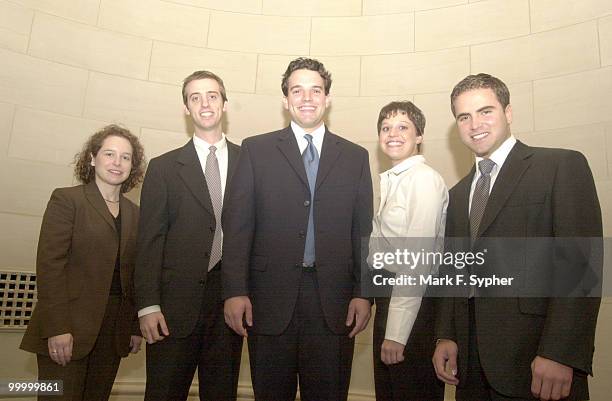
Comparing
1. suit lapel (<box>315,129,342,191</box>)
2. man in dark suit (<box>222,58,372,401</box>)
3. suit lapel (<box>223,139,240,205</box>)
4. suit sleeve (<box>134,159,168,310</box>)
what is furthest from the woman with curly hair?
suit lapel (<box>315,129,342,191</box>)

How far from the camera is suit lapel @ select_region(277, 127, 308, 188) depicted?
1984mm

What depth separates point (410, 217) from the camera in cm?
192

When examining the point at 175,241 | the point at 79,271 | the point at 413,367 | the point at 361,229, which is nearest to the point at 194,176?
the point at 175,241

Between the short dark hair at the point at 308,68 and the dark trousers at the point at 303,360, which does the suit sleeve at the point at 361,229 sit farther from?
the short dark hair at the point at 308,68

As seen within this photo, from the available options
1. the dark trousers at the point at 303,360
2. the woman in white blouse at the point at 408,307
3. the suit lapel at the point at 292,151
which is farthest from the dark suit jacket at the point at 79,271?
the woman in white blouse at the point at 408,307

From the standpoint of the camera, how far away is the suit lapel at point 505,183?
1658 mm

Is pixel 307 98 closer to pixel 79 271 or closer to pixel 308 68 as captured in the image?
pixel 308 68

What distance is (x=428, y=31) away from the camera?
351 cm

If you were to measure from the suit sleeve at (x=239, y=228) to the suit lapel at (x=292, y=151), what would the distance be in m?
0.15

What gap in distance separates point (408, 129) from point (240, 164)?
75cm

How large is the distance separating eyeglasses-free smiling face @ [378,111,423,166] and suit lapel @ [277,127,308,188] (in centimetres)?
41

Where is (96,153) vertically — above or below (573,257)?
above

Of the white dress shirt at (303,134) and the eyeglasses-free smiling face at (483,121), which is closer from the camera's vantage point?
the eyeglasses-free smiling face at (483,121)

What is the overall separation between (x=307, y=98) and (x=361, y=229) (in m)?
0.60
